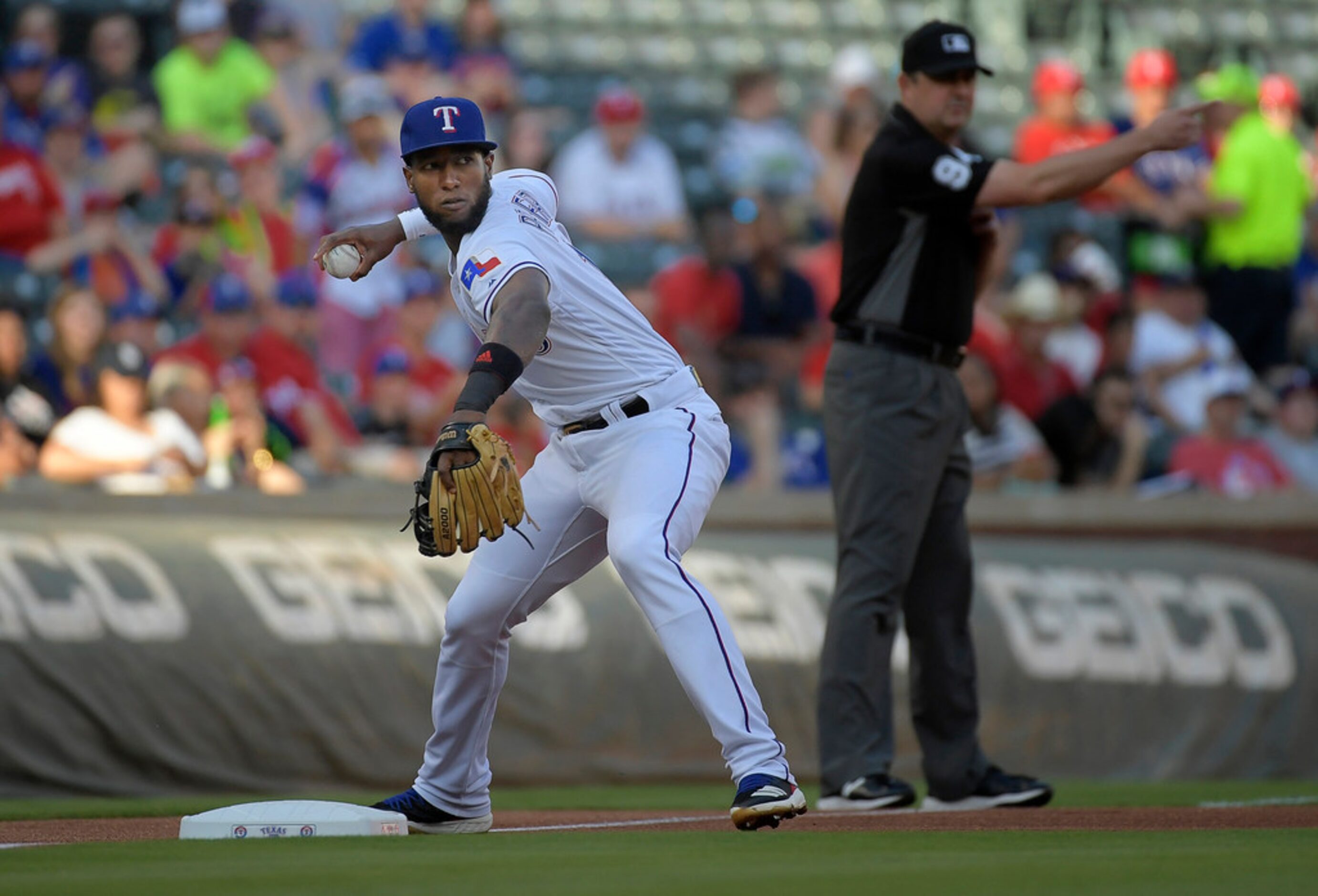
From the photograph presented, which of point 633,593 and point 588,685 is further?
point 588,685

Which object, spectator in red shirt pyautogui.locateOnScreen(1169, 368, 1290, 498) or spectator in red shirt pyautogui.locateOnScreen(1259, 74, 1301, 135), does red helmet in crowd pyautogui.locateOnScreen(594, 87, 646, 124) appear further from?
spectator in red shirt pyautogui.locateOnScreen(1259, 74, 1301, 135)

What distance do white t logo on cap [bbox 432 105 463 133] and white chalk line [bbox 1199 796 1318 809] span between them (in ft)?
11.3

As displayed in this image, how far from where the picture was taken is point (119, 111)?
473 inches

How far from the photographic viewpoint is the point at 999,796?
6.19m

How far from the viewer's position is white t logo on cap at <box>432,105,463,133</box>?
16.4 feet

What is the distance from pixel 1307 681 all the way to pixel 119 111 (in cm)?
788

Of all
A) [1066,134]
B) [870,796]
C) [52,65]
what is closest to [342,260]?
[870,796]

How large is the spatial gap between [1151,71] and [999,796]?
929cm

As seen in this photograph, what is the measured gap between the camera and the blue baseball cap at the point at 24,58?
11.2 m

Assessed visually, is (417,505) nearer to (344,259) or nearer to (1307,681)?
(344,259)

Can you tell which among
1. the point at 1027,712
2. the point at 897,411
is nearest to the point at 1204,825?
the point at 897,411

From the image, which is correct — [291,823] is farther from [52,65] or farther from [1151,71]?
[1151,71]

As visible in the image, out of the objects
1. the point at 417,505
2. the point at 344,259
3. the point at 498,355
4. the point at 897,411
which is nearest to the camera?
the point at 498,355

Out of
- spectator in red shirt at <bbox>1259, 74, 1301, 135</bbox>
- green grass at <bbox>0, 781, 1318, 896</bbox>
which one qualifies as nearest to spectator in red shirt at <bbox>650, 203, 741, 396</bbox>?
spectator in red shirt at <bbox>1259, 74, 1301, 135</bbox>
